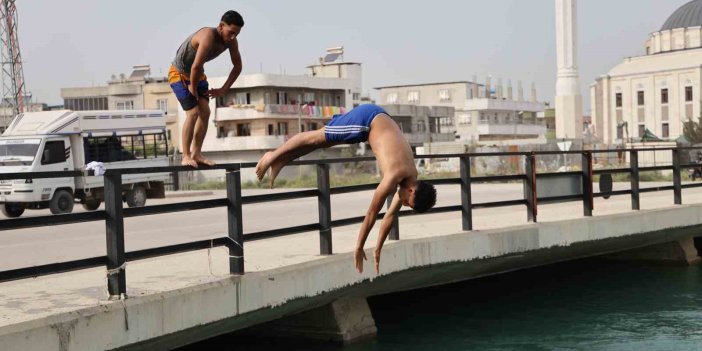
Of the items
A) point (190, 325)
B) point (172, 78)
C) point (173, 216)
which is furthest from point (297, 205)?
point (190, 325)

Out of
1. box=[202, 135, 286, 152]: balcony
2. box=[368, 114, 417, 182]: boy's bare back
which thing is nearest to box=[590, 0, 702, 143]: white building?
box=[202, 135, 286, 152]: balcony

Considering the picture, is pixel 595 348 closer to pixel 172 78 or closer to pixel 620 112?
pixel 172 78

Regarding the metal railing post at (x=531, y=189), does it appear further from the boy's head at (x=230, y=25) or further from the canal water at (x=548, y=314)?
the boy's head at (x=230, y=25)

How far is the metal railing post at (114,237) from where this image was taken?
7.77 metres

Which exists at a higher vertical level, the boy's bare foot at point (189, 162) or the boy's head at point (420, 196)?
the boy's bare foot at point (189, 162)

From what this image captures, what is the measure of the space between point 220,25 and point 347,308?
4.00m

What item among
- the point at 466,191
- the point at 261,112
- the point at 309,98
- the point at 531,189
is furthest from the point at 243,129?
the point at 466,191

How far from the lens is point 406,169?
7.87 meters

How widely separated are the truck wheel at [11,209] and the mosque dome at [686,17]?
123m

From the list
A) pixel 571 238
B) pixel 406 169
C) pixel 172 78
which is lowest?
pixel 571 238

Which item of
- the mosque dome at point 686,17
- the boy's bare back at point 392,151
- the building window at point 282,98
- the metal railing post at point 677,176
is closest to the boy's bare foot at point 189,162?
the boy's bare back at point 392,151

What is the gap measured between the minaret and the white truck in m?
63.4

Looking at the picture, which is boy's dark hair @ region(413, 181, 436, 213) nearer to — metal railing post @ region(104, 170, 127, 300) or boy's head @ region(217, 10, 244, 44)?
metal railing post @ region(104, 170, 127, 300)

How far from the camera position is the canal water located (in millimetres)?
11789
